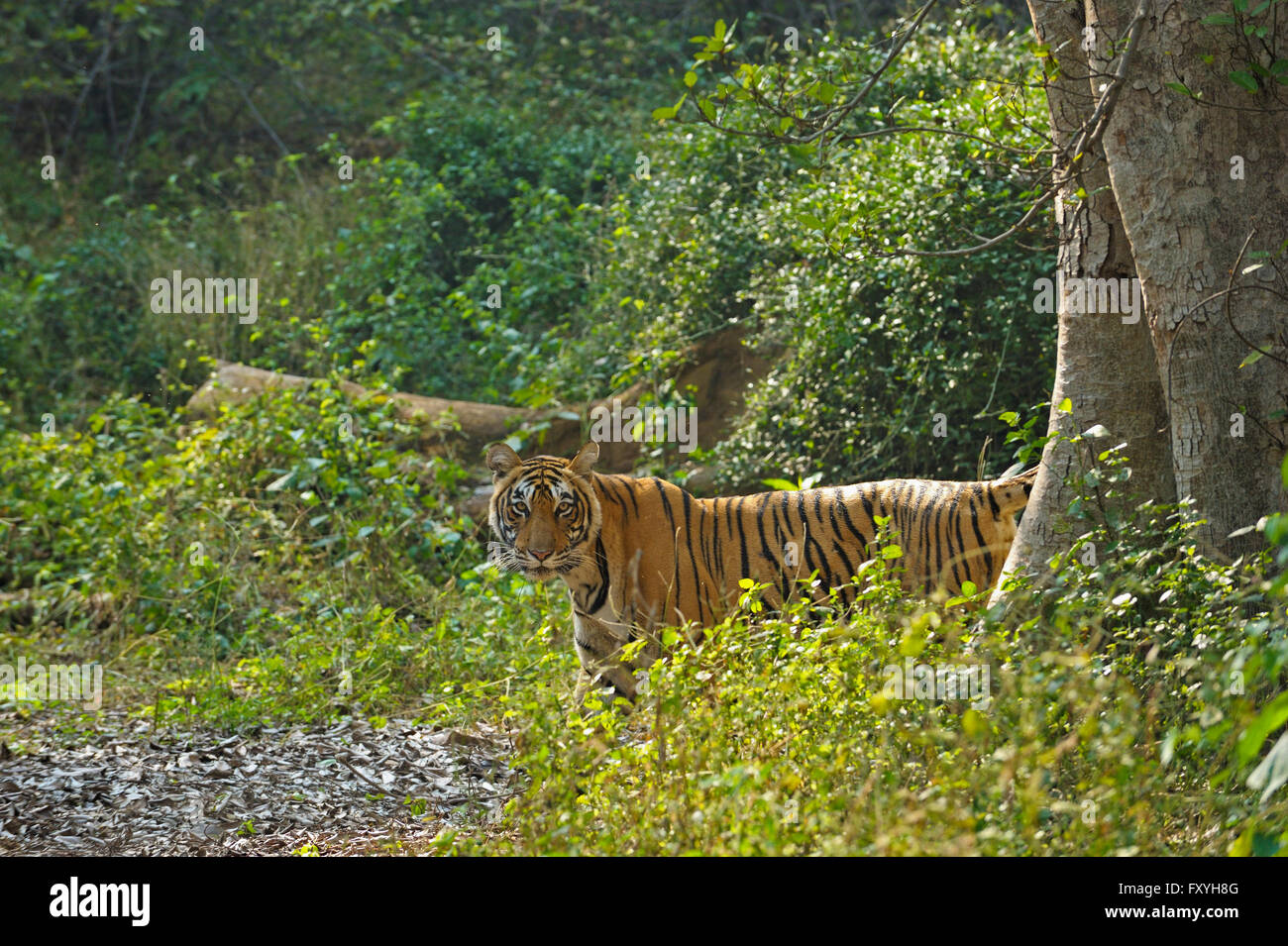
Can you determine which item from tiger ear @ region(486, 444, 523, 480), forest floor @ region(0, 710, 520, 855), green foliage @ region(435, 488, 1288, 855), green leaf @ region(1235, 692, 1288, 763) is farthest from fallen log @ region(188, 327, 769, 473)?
green leaf @ region(1235, 692, 1288, 763)

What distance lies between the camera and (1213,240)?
4.32 meters

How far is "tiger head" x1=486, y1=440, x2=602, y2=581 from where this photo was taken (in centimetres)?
525

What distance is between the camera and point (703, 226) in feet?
28.4

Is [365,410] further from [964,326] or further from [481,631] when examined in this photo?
[964,326]

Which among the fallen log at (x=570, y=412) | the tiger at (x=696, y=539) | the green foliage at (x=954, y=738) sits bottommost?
the green foliage at (x=954, y=738)

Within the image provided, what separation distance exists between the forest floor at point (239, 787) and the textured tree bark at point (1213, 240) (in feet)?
9.06

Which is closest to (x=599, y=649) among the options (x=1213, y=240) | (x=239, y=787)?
(x=239, y=787)

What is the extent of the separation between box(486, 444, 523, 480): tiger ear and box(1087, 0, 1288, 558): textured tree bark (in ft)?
8.86

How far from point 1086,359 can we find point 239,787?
370 centimetres

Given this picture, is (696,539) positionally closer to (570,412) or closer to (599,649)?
(599,649)

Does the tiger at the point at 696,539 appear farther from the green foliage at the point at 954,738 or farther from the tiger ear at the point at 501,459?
the green foliage at the point at 954,738

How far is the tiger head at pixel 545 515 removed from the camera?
5.25 meters

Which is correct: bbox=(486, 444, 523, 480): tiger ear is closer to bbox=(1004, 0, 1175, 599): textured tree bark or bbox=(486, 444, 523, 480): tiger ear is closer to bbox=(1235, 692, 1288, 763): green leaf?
bbox=(1004, 0, 1175, 599): textured tree bark

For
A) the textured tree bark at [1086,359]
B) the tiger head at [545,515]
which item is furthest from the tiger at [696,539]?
the textured tree bark at [1086,359]
